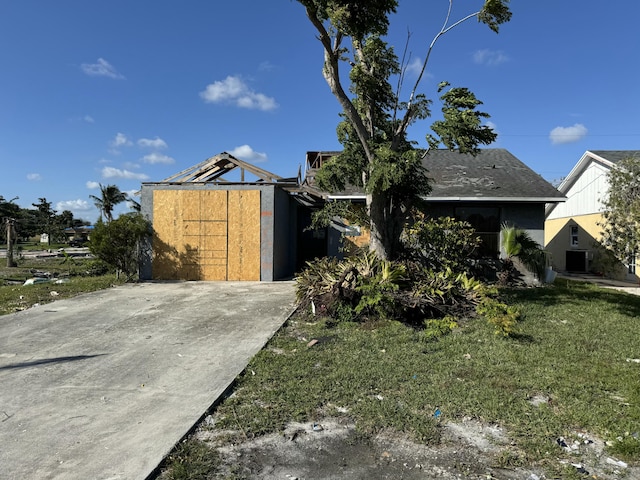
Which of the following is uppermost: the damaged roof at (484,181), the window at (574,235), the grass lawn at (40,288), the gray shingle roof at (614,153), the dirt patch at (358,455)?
the gray shingle roof at (614,153)

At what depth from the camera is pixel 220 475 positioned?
2.86 m

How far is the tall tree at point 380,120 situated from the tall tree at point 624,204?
18.5ft

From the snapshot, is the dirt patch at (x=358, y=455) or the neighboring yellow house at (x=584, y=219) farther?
the neighboring yellow house at (x=584, y=219)

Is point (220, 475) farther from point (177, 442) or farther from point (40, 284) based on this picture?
point (40, 284)

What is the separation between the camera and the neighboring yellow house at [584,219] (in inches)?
644

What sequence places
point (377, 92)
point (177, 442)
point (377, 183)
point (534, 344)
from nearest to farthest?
point (177, 442), point (534, 344), point (377, 183), point (377, 92)

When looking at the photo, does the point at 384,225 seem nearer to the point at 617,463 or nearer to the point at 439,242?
the point at 439,242

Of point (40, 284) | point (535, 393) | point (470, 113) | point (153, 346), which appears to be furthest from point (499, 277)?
point (40, 284)

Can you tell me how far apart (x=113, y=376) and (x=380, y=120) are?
291 inches

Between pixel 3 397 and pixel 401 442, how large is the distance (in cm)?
397

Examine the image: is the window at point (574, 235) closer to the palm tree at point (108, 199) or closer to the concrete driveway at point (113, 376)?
the concrete driveway at point (113, 376)

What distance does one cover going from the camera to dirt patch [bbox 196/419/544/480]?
2895 mm

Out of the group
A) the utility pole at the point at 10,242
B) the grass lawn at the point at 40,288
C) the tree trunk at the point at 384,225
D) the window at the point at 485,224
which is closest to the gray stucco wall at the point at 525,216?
the window at the point at 485,224

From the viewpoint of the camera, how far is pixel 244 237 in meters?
13.4
